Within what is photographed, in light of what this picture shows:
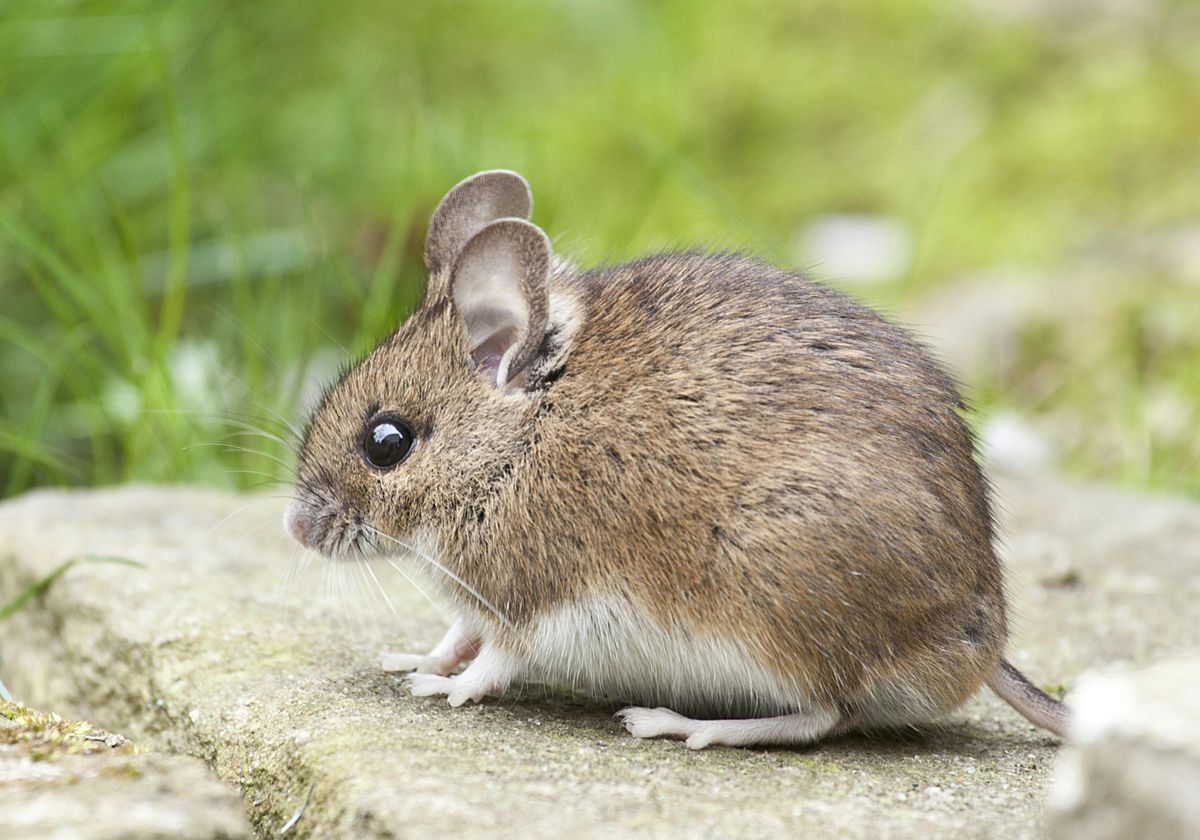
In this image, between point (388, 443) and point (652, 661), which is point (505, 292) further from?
point (652, 661)

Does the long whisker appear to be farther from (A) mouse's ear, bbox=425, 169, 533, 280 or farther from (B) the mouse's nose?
(A) mouse's ear, bbox=425, 169, 533, 280

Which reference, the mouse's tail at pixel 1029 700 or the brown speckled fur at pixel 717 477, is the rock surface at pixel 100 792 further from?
the mouse's tail at pixel 1029 700

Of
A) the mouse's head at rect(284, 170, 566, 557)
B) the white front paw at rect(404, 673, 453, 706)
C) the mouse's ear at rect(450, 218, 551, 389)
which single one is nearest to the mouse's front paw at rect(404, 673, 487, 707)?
the white front paw at rect(404, 673, 453, 706)

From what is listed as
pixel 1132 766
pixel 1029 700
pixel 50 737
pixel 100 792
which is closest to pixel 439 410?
pixel 50 737

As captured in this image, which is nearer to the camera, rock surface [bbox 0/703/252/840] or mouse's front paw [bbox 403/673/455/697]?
rock surface [bbox 0/703/252/840]

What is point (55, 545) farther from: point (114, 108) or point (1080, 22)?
point (1080, 22)
